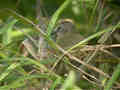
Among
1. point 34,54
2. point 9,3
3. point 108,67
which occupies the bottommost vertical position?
point 108,67

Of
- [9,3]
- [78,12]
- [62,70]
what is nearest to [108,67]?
[62,70]

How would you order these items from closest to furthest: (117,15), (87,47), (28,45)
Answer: (87,47) < (28,45) < (117,15)

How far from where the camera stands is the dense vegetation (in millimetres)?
809

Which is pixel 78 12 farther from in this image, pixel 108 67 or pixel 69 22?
pixel 108 67

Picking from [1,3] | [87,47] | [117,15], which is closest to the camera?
[87,47]

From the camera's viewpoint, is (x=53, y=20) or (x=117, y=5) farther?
(x=117, y=5)

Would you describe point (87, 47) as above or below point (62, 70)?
above

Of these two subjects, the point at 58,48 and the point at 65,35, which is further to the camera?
the point at 65,35

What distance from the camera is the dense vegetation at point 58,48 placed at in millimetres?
809

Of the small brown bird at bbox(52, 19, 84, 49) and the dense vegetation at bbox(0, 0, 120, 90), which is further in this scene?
the small brown bird at bbox(52, 19, 84, 49)

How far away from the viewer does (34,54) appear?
3.81ft

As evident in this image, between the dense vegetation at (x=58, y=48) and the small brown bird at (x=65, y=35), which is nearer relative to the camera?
the dense vegetation at (x=58, y=48)

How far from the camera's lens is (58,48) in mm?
831

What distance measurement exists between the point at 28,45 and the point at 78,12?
60 centimetres
